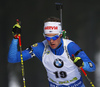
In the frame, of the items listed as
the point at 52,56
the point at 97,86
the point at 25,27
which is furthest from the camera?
the point at 25,27

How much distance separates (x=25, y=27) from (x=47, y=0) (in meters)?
1.03

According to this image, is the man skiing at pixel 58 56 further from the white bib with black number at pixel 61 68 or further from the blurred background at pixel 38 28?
the blurred background at pixel 38 28

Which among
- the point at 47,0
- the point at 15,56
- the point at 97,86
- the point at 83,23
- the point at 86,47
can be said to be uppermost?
the point at 47,0

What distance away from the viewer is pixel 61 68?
2375 millimetres

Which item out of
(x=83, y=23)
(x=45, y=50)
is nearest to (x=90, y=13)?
(x=83, y=23)

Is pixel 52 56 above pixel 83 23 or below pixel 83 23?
below

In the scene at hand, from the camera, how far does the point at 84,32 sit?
222 inches

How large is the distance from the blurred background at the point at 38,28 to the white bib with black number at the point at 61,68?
2.72 meters

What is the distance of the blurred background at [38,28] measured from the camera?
16.8ft

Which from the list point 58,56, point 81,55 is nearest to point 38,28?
point 58,56

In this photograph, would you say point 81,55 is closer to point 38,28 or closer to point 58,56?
point 58,56

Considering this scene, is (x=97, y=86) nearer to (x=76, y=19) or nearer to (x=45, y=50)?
(x=76, y=19)

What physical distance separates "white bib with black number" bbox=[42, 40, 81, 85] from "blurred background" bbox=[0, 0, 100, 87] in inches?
107

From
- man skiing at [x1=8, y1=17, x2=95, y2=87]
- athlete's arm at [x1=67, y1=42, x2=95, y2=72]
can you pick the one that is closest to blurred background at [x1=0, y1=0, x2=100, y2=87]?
man skiing at [x1=8, y1=17, x2=95, y2=87]
